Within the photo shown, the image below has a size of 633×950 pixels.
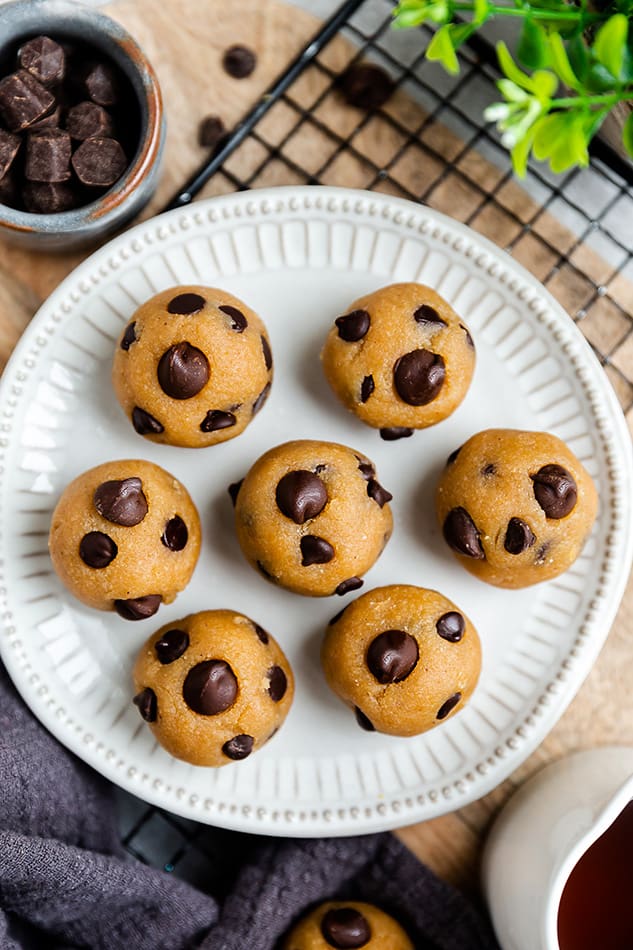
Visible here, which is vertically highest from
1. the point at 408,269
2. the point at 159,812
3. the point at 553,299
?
the point at 553,299

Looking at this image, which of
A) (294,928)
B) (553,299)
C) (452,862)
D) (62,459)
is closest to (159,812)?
(294,928)

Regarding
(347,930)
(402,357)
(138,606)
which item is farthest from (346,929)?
(402,357)

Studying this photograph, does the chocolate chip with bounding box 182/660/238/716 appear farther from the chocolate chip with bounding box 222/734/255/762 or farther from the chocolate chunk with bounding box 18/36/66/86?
the chocolate chunk with bounding box 18/36/66/86

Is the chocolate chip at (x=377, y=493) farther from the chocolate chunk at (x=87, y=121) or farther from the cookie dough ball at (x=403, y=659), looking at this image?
the chocolate chunk at (x=87, y=121)

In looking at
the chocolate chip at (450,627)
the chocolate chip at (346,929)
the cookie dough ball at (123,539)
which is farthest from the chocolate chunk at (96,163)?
the chocolate chip at (346,929)

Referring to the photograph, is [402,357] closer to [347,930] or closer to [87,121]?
[87,121]

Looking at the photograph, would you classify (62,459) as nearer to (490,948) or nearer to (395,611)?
(395,611)
